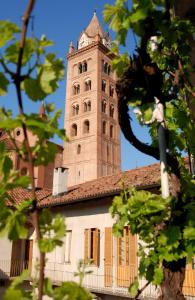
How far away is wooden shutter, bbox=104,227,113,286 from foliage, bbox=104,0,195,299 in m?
12.0

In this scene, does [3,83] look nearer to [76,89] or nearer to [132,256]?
[132,256]

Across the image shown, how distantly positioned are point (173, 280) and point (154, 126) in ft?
4.86

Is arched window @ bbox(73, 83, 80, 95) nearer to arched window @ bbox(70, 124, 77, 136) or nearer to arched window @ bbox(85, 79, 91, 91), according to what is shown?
arched window @ bbox(85, 79, 91, 91)

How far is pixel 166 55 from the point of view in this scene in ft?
10.4

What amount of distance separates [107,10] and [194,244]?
1680 millimetres

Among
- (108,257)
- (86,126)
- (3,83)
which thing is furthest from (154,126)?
(86,126)

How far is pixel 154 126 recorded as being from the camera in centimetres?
333

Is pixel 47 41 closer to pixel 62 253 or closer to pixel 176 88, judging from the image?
pixel 176 88

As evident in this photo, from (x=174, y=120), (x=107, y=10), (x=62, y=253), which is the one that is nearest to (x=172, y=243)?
(x=174, y=120)

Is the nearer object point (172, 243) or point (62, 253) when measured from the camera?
point (172, 243)

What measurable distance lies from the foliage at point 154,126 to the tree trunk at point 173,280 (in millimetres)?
60

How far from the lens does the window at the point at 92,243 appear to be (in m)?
15.2

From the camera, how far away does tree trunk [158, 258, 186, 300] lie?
91.7 inches

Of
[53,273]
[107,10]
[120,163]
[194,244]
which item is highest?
[120,163]
